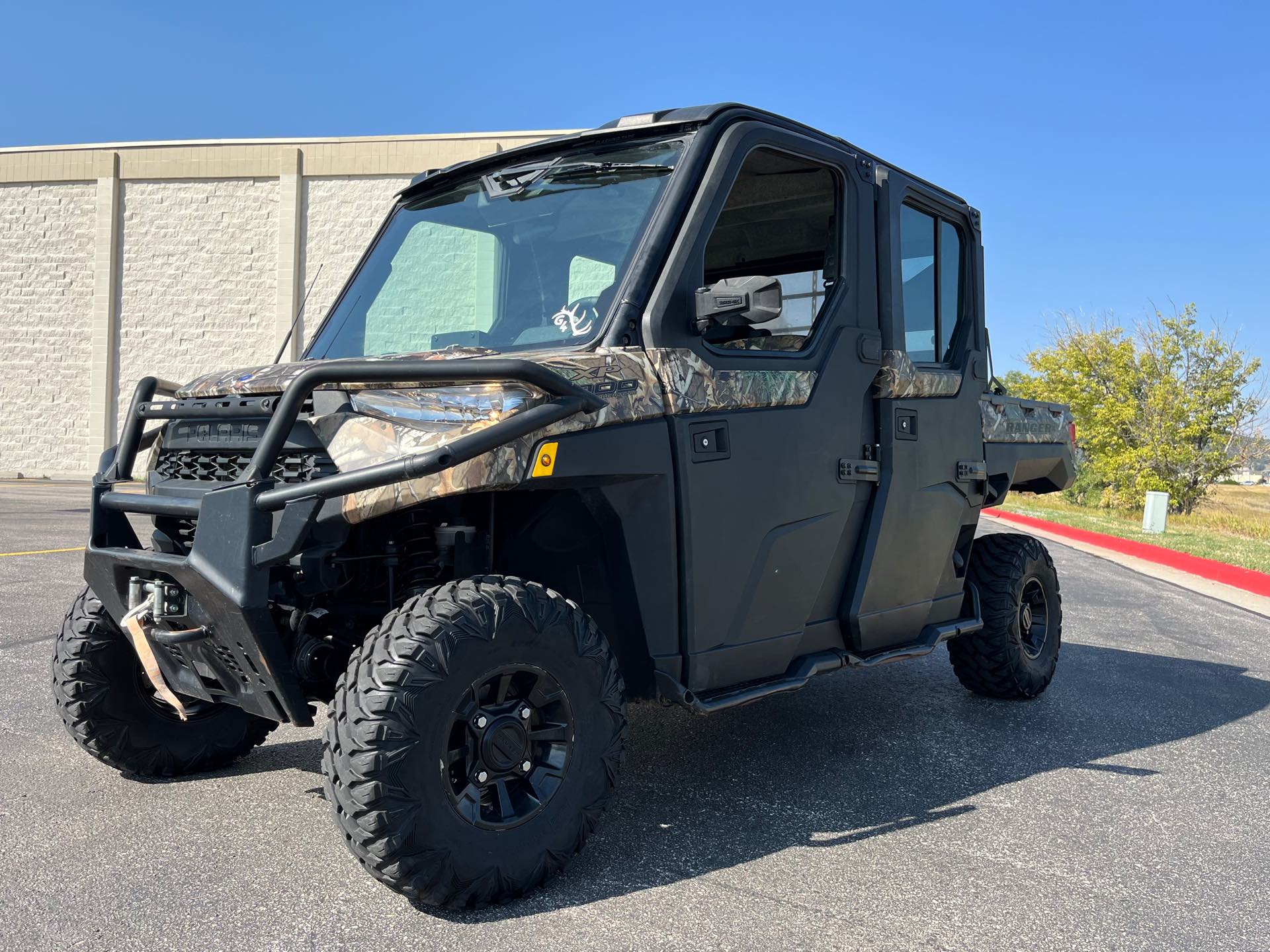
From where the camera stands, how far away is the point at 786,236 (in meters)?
4.43

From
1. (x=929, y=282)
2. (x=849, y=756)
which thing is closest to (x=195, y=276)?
(x=929, y=282)

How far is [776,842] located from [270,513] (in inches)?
77.4

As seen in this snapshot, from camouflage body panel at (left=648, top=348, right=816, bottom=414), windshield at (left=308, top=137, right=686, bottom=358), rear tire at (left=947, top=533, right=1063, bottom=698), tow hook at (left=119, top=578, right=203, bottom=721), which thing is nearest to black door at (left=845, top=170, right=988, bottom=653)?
rear tire at (left=947, top=533, right=1063, bottom=698)

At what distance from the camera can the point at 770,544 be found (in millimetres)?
3756

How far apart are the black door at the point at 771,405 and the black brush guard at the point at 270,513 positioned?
54cm

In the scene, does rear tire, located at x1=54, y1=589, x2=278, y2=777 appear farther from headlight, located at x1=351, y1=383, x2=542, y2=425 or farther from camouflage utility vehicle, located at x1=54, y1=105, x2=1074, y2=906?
headlight, located at x1=351, y1=383, x2=542, y2=425

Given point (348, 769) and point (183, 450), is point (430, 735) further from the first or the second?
point (183, 450)

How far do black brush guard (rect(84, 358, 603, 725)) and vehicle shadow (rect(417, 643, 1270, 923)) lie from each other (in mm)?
845

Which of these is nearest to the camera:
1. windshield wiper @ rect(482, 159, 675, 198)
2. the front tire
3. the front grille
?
the front tire

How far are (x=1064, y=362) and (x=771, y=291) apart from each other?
3735 cm

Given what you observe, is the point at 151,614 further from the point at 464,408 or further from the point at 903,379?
the point at 903,379

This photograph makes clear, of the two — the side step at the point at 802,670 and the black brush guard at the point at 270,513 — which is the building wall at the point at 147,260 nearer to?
the side step at the point at 802,670

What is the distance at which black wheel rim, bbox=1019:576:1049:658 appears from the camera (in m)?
5.91

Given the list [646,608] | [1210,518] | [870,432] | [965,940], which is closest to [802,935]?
[965,940]
